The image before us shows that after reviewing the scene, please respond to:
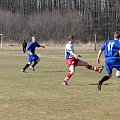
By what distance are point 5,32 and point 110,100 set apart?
93.0 m

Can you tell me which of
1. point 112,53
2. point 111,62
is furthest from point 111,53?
point 111,62

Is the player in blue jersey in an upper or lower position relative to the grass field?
upper

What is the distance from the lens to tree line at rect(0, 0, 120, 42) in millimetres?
100750

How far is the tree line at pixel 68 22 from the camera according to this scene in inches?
3967

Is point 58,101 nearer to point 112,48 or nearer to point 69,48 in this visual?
point 112,48

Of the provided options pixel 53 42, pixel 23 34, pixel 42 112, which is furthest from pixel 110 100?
pixel 23 34

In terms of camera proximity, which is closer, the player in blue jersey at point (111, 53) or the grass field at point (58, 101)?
the grass field at point (58, 101)

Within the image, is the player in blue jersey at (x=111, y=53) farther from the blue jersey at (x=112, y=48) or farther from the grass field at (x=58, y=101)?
the grass field at (x=58, y=101)

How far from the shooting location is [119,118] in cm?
949

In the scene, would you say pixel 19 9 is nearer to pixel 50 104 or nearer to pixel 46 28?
pixel 46 28

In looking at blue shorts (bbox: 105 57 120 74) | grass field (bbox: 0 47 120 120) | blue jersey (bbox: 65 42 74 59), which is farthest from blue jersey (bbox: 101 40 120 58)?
blue jersey (bbox: 65 42 74 59)

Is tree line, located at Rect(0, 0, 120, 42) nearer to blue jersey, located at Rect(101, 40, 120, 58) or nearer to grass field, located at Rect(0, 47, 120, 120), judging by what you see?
grass field, located at Rect(0, 47, 120, 120)

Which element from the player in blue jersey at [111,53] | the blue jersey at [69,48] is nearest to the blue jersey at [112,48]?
the player in blue jersey at [111,53]

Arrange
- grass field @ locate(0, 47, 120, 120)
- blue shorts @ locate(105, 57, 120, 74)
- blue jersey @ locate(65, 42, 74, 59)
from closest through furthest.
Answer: grass field @ locate(0, 47, 120, 120), blue shorts @ locate(105, 57, 120, 74), blue jersey @ locate(65, 42, 74, 59)
